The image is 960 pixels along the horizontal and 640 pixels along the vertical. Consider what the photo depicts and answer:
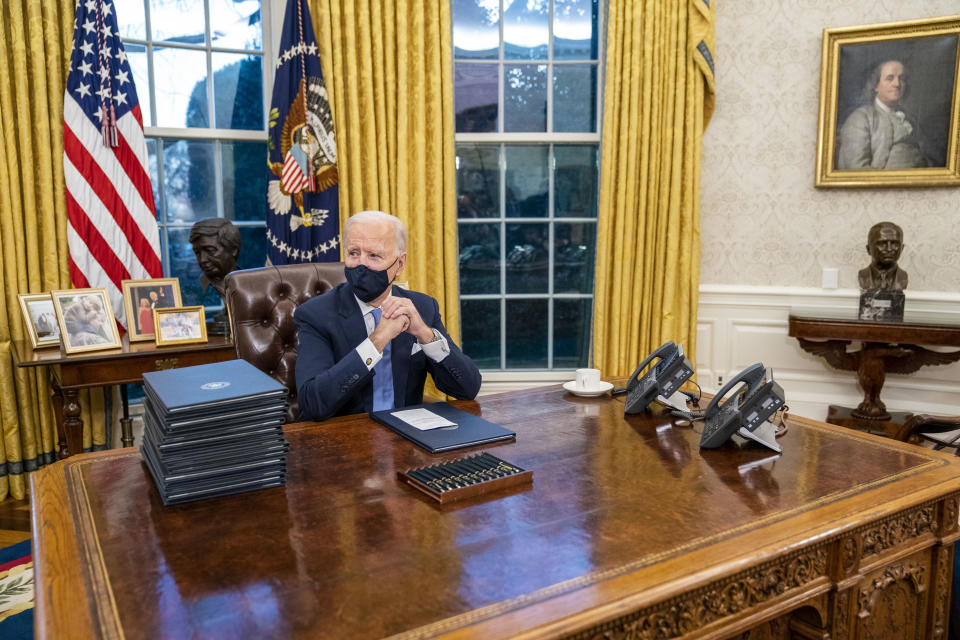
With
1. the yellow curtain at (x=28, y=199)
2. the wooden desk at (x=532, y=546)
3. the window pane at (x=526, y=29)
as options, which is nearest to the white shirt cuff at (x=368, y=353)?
the wooden desk at (x=532, y=546)

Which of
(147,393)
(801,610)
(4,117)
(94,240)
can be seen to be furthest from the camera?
(94,240)

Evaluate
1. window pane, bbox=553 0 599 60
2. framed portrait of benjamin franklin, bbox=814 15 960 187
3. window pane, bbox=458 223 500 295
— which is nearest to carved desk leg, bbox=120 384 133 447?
window pane, bbox=458 223 500 295

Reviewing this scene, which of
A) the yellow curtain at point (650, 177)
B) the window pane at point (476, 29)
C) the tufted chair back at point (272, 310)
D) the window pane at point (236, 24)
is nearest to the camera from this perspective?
the tufted chair back at point (272, 310)

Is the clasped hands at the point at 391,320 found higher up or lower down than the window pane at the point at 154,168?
lower down

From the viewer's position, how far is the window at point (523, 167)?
3.94m

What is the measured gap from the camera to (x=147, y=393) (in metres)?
1.41

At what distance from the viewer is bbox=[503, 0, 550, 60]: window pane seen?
393 centimetres

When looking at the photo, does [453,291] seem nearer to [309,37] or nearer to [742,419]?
[309,37]

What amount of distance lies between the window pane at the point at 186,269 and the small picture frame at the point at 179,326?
1.98 feet

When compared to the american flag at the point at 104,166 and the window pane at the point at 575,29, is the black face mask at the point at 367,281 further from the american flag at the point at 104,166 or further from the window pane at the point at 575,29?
the window pane at the point at 575,29

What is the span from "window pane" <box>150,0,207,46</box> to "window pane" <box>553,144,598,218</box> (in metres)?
2.04

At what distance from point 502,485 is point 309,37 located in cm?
289

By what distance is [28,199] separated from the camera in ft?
9.96

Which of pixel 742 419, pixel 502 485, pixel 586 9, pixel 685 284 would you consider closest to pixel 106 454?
pixel 502 485
